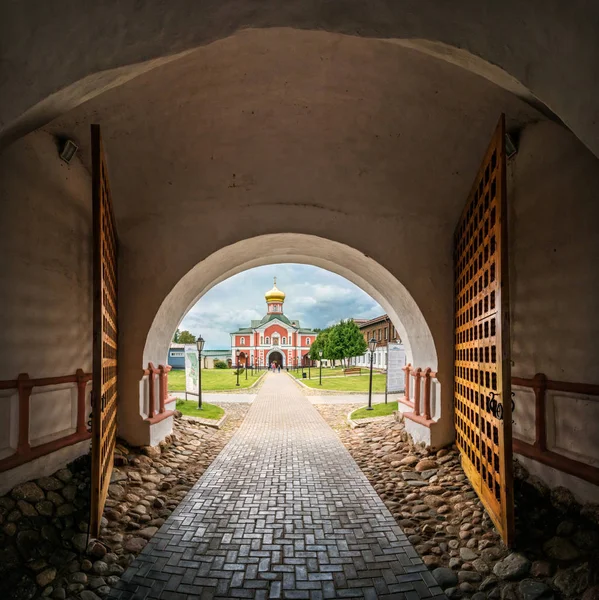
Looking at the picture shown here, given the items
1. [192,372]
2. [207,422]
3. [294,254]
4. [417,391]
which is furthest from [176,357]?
[417,391]

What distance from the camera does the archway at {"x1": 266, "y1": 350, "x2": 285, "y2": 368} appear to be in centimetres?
6041

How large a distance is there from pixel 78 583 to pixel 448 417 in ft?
16.4

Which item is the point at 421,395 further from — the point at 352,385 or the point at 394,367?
the point at 352,385

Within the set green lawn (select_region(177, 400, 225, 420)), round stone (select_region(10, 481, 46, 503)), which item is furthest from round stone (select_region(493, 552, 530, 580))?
green lawn (select_region(177, 400, 225, 420))

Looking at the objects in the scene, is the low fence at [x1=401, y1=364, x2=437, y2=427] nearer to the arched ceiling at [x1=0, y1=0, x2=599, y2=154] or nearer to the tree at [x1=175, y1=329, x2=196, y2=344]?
the arched ceiling at [x1=0, y1=0, x2=599, y2=154]

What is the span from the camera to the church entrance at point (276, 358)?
60772 mm

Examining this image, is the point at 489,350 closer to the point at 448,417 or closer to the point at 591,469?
the point at 591,469

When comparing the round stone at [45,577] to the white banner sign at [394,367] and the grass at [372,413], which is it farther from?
the white banner sign at [394,367]

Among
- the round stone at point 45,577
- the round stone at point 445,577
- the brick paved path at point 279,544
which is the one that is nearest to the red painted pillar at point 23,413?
the round stone at point 45,577

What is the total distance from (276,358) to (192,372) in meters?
48.8

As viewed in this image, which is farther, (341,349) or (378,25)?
(341,349)

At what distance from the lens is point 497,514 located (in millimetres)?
3967

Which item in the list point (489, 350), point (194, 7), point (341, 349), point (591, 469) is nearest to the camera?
point (194, 7)

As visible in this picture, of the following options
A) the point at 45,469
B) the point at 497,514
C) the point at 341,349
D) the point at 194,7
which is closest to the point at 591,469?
the point at 497,514
